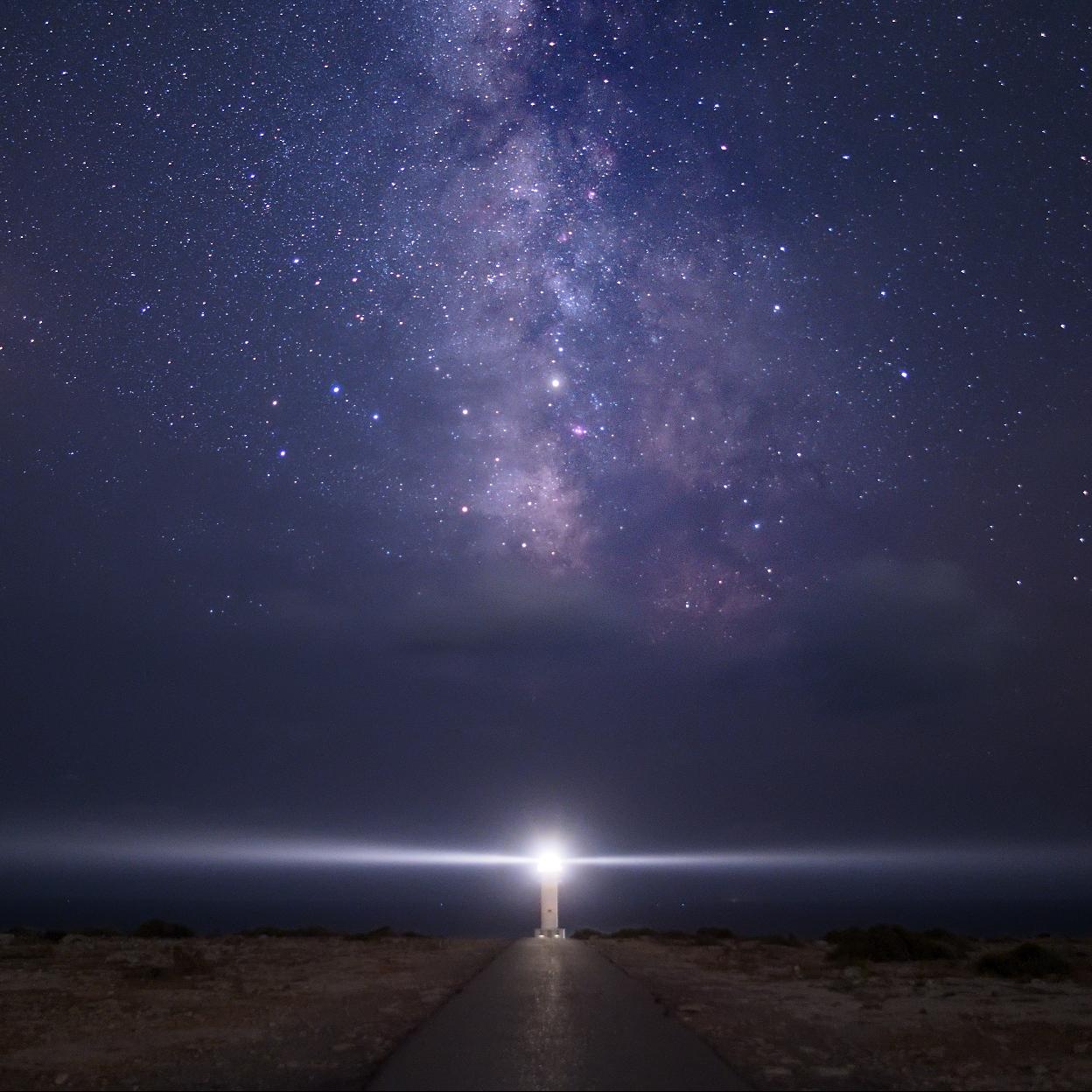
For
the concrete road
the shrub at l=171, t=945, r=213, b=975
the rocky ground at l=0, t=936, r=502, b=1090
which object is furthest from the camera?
the shrub at l=171, t=945, r=213, b=975

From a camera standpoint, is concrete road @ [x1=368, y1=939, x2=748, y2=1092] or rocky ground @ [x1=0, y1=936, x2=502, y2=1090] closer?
concrete road @ [x1=368, y1=939, x2=748, y2=1092]

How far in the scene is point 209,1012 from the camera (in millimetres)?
12922

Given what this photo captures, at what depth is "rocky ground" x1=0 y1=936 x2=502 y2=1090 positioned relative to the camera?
911cm

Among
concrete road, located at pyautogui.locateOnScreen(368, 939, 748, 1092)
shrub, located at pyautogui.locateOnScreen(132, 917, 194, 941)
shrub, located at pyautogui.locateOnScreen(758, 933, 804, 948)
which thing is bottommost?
shrub, located at pyautogui.locateOnScreen(132, 917, 194, 941)

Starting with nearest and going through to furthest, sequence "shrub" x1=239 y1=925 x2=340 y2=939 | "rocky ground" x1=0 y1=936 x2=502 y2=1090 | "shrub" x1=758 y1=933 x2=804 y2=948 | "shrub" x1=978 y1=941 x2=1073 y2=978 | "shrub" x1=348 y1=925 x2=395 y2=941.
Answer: "rocky ground" x1=0 y1=936 x2=502 y2=1090 → "shrub" x1=978 y1=941 x2=1073 y2=978 → "shrub" x1=758 y1=933 x2=804 y2=948 → "shrub" x1=348 y1=925 x2=395 y2=941 → "shrub" x1=239 y1=925 x2=340 y2=939

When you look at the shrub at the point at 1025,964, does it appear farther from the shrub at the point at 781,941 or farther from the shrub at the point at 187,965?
the shrub at the point at 187,965

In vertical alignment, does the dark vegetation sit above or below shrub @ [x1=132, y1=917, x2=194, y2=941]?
above

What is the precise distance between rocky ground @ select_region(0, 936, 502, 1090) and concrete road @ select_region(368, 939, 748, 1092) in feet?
1.65

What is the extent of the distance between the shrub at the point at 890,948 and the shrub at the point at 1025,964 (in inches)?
83.3

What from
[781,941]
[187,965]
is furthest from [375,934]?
[781,941]

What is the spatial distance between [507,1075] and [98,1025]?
6584 millimetres

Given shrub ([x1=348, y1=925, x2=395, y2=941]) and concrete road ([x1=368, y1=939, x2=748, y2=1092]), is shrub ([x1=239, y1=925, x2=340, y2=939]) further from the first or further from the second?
concrete road ([x1=368, y1=939, x2=748, y2=1092])

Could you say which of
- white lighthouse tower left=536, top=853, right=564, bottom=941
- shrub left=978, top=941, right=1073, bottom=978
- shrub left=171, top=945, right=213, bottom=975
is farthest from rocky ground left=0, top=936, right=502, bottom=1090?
shrub left=978, top=941, right=1073, bottom=978

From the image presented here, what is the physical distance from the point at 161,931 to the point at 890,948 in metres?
20.5
